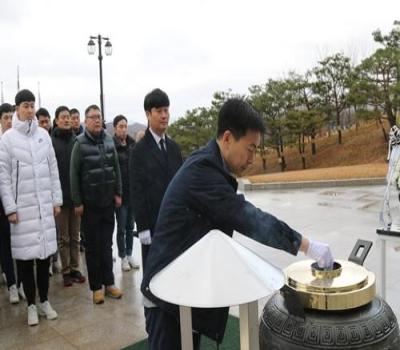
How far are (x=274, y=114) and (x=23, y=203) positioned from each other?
2050 centimetres

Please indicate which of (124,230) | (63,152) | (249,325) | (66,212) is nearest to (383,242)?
(249,325)

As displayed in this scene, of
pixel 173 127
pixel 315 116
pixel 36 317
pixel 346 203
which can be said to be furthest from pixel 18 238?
pixel 173 127

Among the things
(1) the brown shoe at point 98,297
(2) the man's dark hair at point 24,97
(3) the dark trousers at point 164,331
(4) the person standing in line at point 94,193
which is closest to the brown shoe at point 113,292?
(4) the person standing in line at point 94,193

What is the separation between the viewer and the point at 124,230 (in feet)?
16.9

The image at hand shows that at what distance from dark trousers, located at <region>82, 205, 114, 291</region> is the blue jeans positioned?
3.00ft

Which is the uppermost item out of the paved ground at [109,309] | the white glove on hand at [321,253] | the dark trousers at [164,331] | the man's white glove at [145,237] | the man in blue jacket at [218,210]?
the man in blue jacket at [218,210]

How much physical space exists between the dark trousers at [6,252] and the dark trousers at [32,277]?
0.56m

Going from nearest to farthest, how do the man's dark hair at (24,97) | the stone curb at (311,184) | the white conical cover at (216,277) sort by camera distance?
1. the white conical cover at (216,277)
2. the man's dark hair at (24,97)
3. the stone curb at (311,184)

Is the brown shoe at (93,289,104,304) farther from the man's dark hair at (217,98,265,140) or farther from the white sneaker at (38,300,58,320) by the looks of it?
the man's dark hair at (217,98,265,140)

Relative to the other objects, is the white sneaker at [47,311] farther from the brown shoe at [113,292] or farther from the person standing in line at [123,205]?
the person standing in line at [123,205]

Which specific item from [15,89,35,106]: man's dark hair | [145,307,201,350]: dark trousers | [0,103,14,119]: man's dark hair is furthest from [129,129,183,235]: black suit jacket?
[0,103,14,119]: man's dark hair

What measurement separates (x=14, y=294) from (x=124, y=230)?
139cm

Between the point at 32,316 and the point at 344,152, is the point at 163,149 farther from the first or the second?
the point at 344,152

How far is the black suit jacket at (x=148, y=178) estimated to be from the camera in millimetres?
3246
